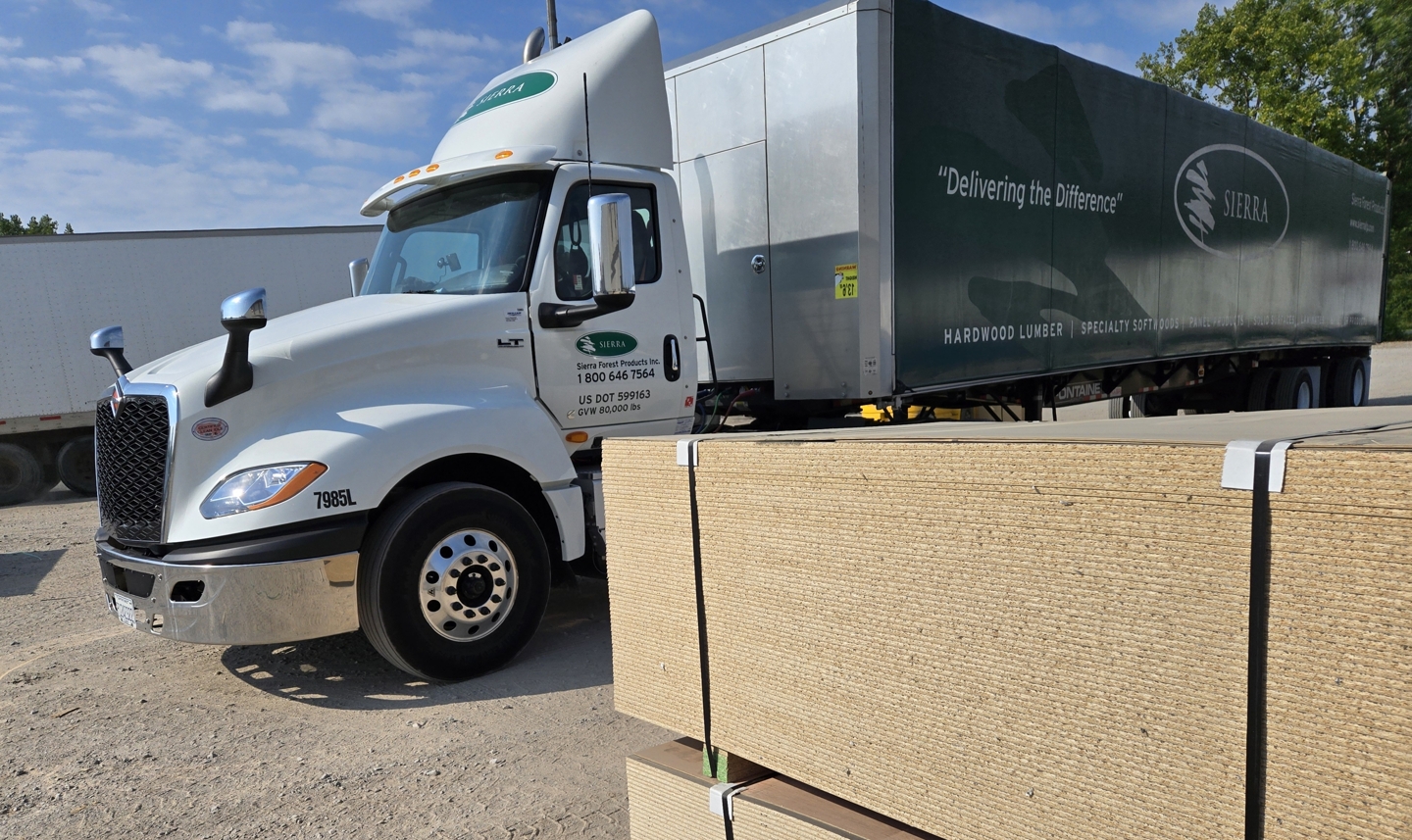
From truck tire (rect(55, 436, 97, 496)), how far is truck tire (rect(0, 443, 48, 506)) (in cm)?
Result: 30

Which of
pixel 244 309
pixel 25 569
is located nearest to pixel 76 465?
pixel 25 569

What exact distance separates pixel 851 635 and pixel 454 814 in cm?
188

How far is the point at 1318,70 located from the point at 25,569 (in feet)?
118

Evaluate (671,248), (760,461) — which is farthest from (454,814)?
(671,248)

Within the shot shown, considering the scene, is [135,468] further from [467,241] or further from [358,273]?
[358,273]

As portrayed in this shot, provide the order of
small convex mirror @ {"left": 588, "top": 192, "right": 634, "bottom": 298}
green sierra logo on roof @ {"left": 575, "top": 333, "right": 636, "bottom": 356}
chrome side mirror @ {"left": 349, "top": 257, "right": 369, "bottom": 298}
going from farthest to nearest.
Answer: chrome side mirror @ {"left": 349, "top": 257, "right": 369, "bottom": 298}
green sierra logo on roof @ {"left": 575, "top": 333, "right": 636, "bottom": 356}
small convex mirror @ {"left": 588, "top": 192, "right": 634, "bottom": 298}

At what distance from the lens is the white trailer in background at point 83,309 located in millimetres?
12281

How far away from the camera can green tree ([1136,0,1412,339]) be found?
29.8 meters

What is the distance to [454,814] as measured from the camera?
3.08m

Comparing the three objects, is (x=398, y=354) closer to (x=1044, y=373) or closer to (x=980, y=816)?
(x=980, y=816)

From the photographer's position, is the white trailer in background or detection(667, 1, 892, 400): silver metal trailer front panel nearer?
detection(667, 1, 892, 400): silver metal trailer front panel

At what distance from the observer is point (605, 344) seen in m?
5.05

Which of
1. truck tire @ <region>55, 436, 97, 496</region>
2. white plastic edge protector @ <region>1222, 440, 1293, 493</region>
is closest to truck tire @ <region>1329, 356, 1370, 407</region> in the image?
white plastic edge protector @ <region>1222, 440, 1293, 493</region>

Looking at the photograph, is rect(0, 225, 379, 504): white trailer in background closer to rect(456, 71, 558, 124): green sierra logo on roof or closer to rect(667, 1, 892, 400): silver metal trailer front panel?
rect(456, 71, 558, 124): green sierra logo on roof
